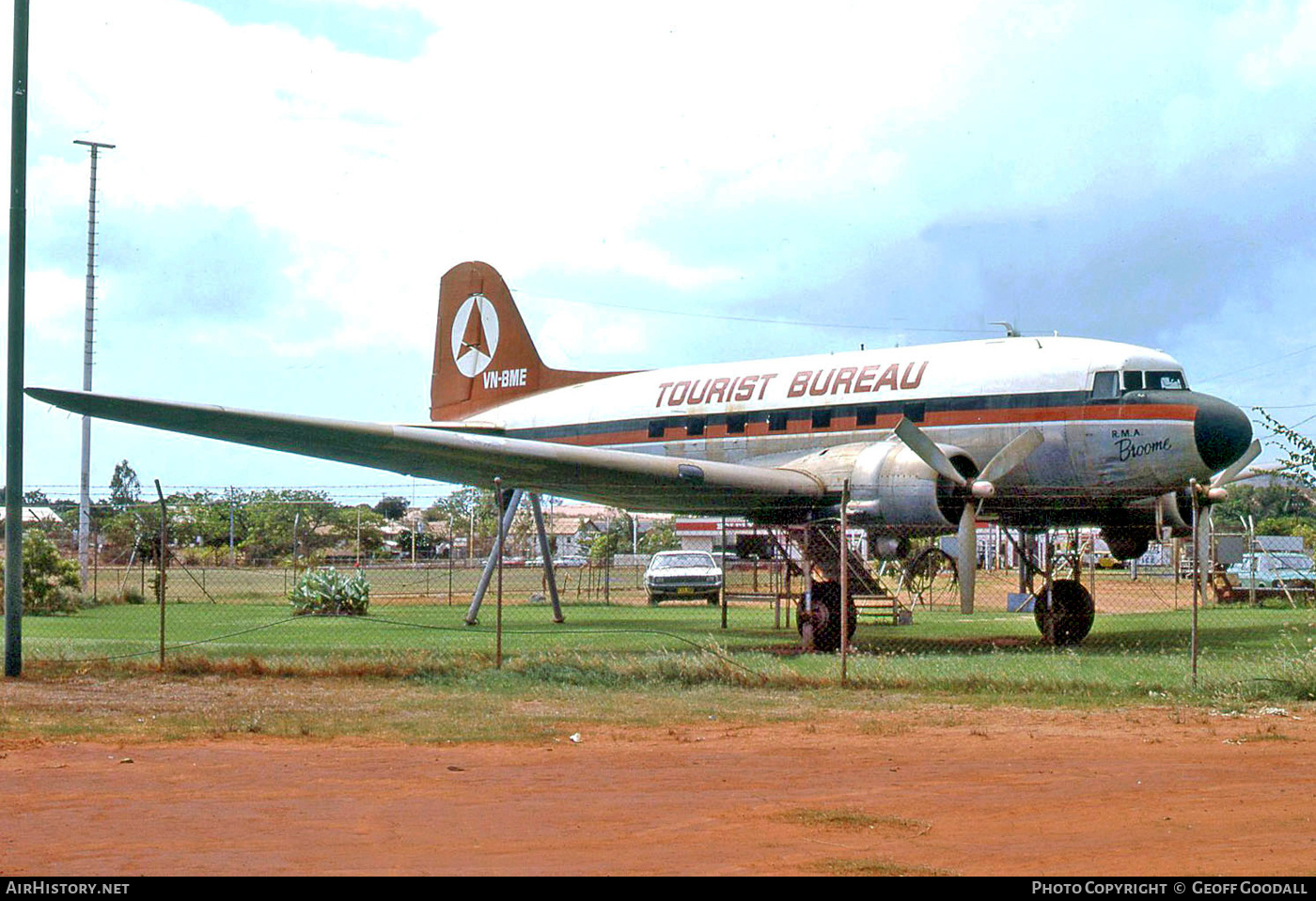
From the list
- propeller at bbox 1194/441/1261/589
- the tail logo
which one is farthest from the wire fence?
the tail logo

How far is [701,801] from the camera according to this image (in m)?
7.60

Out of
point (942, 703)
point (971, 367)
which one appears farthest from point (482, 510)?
point (942, 703)

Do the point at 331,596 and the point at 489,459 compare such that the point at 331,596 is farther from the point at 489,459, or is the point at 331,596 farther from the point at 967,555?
the point at 967,555

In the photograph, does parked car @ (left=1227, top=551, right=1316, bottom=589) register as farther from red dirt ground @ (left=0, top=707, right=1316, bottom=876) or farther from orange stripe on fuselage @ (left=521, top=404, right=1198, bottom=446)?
red dirt ground @ (left=0, top=707, right=1316, bottom=876)

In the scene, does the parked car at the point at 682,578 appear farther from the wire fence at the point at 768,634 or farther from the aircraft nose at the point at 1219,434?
the aircraft nose at the point at 1219,434

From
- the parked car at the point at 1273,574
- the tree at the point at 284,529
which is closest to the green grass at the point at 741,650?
the parked car at the point at 1273,574

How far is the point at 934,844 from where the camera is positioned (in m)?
6.41

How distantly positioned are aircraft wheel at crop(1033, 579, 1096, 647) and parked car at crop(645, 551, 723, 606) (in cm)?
1389

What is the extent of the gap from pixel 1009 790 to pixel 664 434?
14556mm

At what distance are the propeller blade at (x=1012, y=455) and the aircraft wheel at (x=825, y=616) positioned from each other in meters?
2.44

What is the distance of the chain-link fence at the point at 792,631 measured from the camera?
567 inches

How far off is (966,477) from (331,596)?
1424cm

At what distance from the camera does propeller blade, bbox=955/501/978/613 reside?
51.5ft

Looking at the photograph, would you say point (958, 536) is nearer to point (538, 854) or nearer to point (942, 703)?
point (942, 703)
